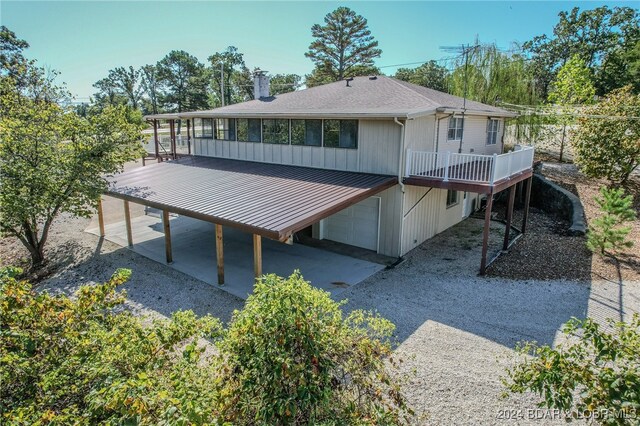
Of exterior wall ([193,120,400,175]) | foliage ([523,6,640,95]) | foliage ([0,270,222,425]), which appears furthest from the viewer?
foliage ([523,6,640,95])

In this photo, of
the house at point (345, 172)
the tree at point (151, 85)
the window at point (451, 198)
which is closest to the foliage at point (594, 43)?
the window at point (451, 198)

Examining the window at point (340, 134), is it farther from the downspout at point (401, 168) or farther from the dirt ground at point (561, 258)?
the dirt ground at point (561, 258)

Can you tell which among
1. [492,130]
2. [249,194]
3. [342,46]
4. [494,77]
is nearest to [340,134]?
[249,194]

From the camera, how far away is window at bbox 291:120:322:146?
1266cm

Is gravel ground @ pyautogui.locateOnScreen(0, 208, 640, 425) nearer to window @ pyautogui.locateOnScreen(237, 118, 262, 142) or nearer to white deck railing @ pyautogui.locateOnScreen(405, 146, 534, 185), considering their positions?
white deck railing @ pyautogui.locateOnScreen(405, 146, 534, 185)

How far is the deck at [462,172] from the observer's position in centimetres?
1021

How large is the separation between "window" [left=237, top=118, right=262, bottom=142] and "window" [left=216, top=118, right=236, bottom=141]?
388 mm

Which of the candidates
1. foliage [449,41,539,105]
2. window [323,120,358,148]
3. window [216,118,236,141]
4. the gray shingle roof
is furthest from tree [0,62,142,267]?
foliage [449,41,539,105]

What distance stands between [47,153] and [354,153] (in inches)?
354

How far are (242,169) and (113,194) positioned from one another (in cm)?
422

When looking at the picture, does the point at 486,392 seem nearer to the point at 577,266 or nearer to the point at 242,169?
the point at 577,266

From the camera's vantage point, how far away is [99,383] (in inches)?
126

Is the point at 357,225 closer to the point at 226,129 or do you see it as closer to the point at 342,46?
the point at 226,129

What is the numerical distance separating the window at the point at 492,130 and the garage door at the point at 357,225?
26.4ft
